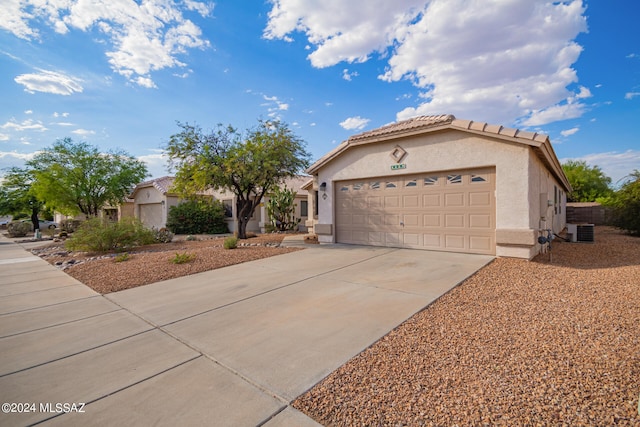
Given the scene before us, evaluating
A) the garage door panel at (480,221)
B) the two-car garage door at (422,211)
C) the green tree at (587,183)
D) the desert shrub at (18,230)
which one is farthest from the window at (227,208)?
the green tree at (587,183)

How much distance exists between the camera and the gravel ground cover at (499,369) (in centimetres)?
223

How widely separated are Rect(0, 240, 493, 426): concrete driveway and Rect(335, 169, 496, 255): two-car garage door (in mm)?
1688

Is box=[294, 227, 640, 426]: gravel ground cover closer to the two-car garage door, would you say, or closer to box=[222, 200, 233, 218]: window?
the two-car garage door

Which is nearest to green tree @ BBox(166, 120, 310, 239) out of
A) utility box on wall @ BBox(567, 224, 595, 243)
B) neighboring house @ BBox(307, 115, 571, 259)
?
neighboring house @ BBox(307, 115, 571, 259)

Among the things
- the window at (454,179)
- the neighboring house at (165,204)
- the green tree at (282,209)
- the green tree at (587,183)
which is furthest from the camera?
the green tree at (587,183)

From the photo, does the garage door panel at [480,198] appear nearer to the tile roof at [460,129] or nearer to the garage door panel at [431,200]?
the garage door panel at [431,200]

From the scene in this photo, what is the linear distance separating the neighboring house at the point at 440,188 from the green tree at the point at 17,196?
28359mm

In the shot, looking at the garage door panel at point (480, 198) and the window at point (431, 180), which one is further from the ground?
the window at point (431, 180)

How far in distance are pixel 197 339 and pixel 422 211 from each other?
24.6ft

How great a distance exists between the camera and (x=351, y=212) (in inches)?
432

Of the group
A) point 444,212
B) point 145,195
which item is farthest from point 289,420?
point 145,195

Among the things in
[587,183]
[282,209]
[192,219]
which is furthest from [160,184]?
[587,183]

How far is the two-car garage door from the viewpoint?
8.28 metres

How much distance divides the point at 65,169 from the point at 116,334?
21661mm
